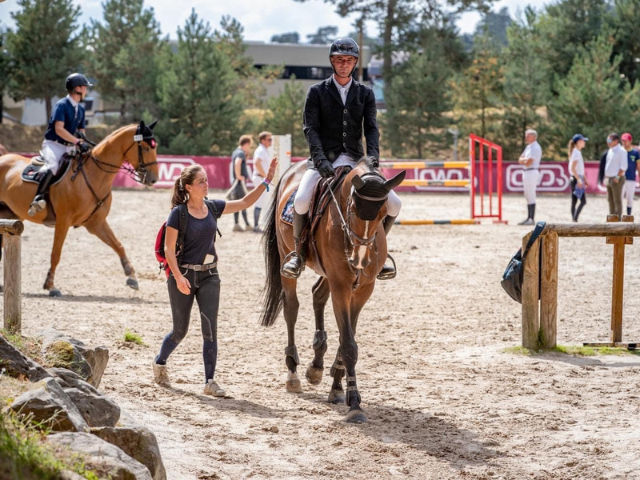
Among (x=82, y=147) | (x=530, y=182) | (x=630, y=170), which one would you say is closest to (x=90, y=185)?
(x=82, y=147)

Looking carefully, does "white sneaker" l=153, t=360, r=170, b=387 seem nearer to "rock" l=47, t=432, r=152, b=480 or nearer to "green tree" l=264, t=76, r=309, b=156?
"rock" l=47, t=432, r=152, b=480

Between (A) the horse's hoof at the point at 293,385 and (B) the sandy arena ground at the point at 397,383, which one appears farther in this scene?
(A) the horse's hoof at the point at 293,385

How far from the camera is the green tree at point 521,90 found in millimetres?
41906

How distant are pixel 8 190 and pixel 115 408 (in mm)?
8630

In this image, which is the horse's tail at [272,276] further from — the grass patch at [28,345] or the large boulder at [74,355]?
the grass patch at [28,345]

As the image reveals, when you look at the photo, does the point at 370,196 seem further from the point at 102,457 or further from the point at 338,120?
the point at 102,457

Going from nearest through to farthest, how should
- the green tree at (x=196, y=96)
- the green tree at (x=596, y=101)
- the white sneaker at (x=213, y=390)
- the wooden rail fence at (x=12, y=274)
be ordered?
the white sneaker at (x=213, y=390) → the wooden rail fence at (x=12, y=274) → the green tree at (x=596, y=101) → the green tree at (x=196, y=96)

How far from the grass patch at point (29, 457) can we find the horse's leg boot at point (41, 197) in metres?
8.70

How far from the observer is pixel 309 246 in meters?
7.74

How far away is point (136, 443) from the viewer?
4.85 m

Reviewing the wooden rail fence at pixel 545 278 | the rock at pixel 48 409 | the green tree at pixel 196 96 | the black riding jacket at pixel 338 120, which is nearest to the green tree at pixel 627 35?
the green tree at pixel 196 96

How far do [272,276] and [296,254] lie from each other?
1.18 meters

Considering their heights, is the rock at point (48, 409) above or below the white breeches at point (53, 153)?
below

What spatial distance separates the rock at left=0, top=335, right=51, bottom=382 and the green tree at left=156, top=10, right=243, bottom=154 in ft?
120
